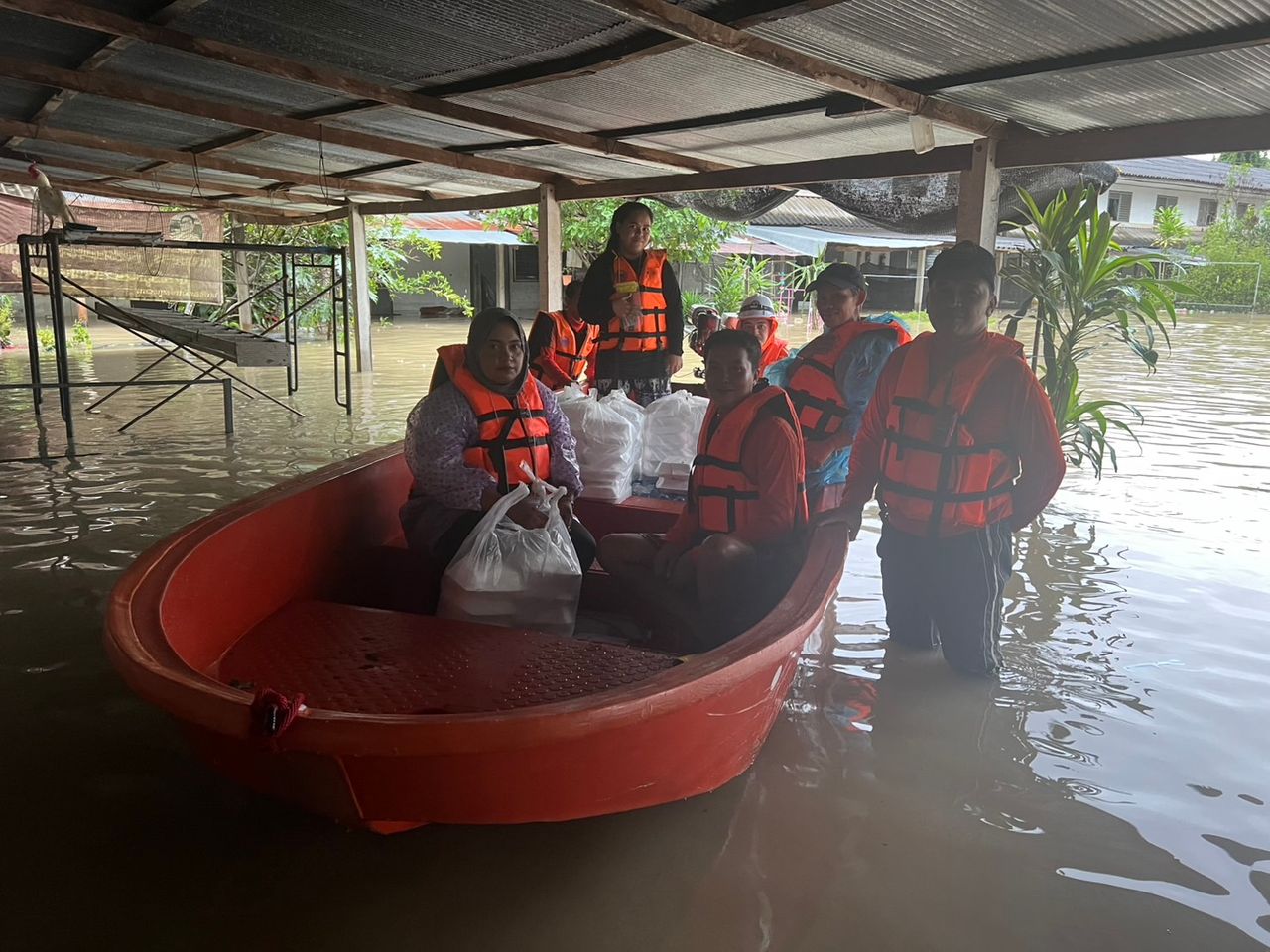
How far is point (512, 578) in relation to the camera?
2.56m

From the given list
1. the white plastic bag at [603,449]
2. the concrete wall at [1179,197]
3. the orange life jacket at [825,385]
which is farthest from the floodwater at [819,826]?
the concrete wall at [1179,197]

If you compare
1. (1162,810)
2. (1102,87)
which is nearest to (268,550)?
(1162,810)

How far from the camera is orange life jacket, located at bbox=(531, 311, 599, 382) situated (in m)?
5.22

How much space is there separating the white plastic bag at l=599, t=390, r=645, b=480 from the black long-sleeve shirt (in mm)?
518

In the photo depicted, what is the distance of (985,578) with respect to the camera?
2.81 m

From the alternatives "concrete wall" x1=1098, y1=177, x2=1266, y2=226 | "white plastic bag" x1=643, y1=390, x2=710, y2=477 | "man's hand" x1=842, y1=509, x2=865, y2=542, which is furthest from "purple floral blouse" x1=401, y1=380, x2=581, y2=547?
"concrete wall" x1=1098, y1=177, x2=1266, y2=226

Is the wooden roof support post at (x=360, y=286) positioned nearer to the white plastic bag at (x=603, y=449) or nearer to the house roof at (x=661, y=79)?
the house roof at (x=661, y=79)

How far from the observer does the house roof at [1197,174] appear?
24812 millimetres

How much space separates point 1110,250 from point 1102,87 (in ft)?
3.81

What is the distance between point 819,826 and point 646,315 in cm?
291

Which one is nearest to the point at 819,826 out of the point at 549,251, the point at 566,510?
the point at 566,510

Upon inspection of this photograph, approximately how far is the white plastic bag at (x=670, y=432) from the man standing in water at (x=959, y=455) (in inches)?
50.9

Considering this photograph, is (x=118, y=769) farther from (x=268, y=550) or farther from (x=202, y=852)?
(x=268, y=550)

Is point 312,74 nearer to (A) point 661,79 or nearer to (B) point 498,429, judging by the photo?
(A) point 661,79
